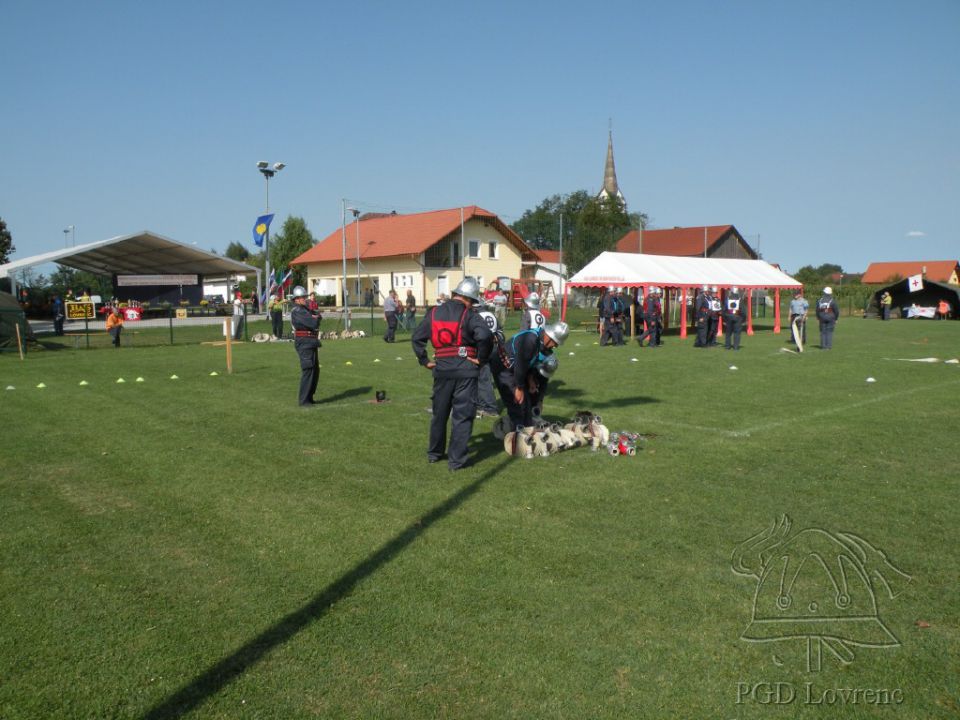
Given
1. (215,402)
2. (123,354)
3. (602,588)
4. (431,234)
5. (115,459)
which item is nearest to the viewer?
(602,588)

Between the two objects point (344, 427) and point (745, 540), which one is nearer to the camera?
point (745, 540)

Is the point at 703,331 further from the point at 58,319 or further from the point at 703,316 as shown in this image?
→ the point at 58,319

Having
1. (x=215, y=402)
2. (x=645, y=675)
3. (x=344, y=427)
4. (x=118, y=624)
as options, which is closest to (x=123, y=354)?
(x=215, y=402)

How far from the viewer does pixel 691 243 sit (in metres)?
67.1

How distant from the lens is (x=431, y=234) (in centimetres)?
5406

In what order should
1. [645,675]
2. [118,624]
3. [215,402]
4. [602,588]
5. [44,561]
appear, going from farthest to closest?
[215,402]
[44,561]
[602,588]
[118,624]
[645,675]

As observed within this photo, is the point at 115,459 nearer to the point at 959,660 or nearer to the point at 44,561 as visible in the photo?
the point at 44,561

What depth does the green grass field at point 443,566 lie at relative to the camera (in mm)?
3801

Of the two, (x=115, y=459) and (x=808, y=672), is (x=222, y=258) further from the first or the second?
(x=808, y=672)

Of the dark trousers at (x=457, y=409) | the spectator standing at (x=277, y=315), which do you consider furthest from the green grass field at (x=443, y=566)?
the spectator standing at (x=277, y=315)

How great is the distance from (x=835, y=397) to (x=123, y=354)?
20098 millimetres

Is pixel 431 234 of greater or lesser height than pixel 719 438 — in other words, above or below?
above

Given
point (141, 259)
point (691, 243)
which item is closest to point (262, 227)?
point (141, 259)

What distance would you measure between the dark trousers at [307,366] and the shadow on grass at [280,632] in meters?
6.31
